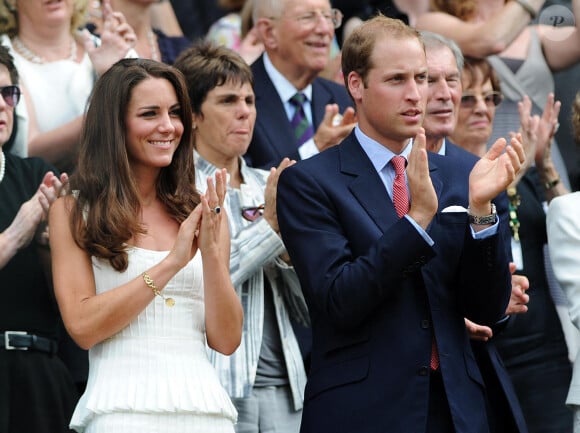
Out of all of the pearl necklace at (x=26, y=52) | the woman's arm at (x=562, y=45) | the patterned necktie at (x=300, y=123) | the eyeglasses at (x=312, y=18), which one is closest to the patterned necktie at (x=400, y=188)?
the patterned necktie at (x=300, y=123)

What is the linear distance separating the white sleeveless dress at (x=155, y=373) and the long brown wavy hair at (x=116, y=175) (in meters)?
0.09

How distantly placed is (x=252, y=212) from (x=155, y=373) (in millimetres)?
1297

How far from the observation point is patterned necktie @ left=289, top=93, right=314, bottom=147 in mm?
6454

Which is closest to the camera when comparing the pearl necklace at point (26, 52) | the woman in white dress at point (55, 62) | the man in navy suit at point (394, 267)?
the man in navy suit at point (394, 267)

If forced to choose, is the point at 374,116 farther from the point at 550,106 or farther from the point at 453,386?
the point at 550,106

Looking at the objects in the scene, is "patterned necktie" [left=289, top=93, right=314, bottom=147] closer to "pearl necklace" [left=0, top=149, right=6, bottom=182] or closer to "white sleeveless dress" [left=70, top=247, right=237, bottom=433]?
"pearl necklace" [left=0, top=149, right=6, bottom=182]

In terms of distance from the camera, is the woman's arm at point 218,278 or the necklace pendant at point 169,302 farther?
the necklace pendant at point 169,302

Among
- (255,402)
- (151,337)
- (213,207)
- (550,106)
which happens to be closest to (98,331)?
(151,337)

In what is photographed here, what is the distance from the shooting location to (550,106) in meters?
6.25

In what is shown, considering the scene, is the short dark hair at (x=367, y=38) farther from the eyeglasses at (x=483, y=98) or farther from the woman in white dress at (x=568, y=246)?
the eyeglasses at (x=483, y=98)

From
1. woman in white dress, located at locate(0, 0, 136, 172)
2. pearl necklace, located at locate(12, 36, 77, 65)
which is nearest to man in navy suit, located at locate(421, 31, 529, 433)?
woman in white dress, located at locate(0, 0, 136, 172)

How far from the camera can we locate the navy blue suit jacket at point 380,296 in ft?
14.2

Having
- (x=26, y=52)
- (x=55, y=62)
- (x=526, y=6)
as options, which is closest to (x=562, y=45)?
(x=526, y=6)

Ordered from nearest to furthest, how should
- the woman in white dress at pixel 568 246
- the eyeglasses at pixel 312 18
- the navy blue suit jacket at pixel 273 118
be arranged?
the woman in white dress at pixel 568 246
the navy blue suit jacket at pixel 273 118
the eyeglasses at pixel 312 18
